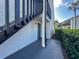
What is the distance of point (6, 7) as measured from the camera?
5.11 metres

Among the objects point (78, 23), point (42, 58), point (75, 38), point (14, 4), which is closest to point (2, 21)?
point (14, 4)

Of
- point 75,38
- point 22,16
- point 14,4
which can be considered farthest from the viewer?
point 75,38

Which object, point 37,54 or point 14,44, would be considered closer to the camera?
point 37,54

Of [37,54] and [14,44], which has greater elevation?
[14,44]

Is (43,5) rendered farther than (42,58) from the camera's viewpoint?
Yes

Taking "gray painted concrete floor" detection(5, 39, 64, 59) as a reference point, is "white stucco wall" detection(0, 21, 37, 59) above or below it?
above

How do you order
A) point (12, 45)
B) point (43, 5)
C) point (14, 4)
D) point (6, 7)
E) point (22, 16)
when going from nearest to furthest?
point (6, 7) → point (14, 4) → point (22, 16) → point (12, 45) → point (43, 5)

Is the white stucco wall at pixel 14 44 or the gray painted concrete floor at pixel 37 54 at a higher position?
the white stucco wall at pixel 14 44

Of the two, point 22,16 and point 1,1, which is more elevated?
point 1,1

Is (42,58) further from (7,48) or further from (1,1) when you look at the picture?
Answer: (1,1)

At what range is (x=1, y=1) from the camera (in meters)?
5.39

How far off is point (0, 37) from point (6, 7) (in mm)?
784

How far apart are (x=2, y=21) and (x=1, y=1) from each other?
551mm

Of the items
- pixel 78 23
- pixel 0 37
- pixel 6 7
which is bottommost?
pixel 78 23
